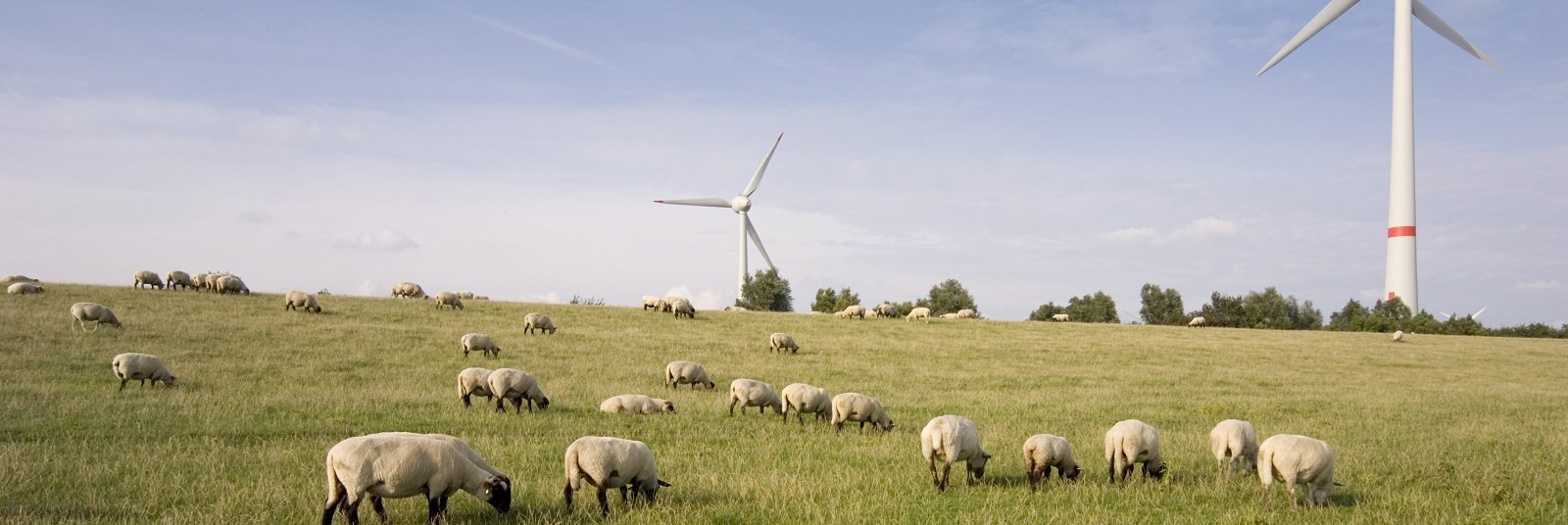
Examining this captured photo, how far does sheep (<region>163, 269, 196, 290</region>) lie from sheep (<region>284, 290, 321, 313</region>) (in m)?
8.82

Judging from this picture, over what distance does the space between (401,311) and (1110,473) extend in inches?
1532

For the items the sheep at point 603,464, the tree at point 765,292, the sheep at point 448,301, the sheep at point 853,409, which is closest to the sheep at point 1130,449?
the sheep at point 853,409

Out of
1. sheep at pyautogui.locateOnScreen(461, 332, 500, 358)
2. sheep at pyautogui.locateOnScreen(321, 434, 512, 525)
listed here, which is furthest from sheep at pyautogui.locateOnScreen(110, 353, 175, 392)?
sheep at pyautogui.locateOnScreen(321, 434, 512, 525)

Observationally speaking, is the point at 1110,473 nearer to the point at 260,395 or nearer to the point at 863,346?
the point at 260,395

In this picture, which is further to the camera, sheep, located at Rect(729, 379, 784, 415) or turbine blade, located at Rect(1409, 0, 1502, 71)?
turbine blade, located at Rect(1409, 0, 1502, 71)

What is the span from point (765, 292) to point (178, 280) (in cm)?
6046

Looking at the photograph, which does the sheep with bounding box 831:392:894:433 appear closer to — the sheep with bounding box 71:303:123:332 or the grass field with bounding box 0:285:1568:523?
the grass field with bounding box 0:285:1568:523

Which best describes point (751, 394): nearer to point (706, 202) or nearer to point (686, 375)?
point (686, 375)

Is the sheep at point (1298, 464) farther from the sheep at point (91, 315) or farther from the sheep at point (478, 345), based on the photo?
the sheep at point (91, 315)

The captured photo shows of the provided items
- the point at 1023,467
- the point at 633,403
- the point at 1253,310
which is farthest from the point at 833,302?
the point at 1023,467

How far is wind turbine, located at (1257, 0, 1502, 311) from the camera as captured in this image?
8375 centimetres

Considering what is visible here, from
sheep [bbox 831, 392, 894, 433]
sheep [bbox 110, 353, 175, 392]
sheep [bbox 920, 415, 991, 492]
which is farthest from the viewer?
sheep [bbox 110, 353, 175, 392]

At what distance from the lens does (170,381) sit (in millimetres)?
22891

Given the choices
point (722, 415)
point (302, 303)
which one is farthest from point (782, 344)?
point (302, 303)
